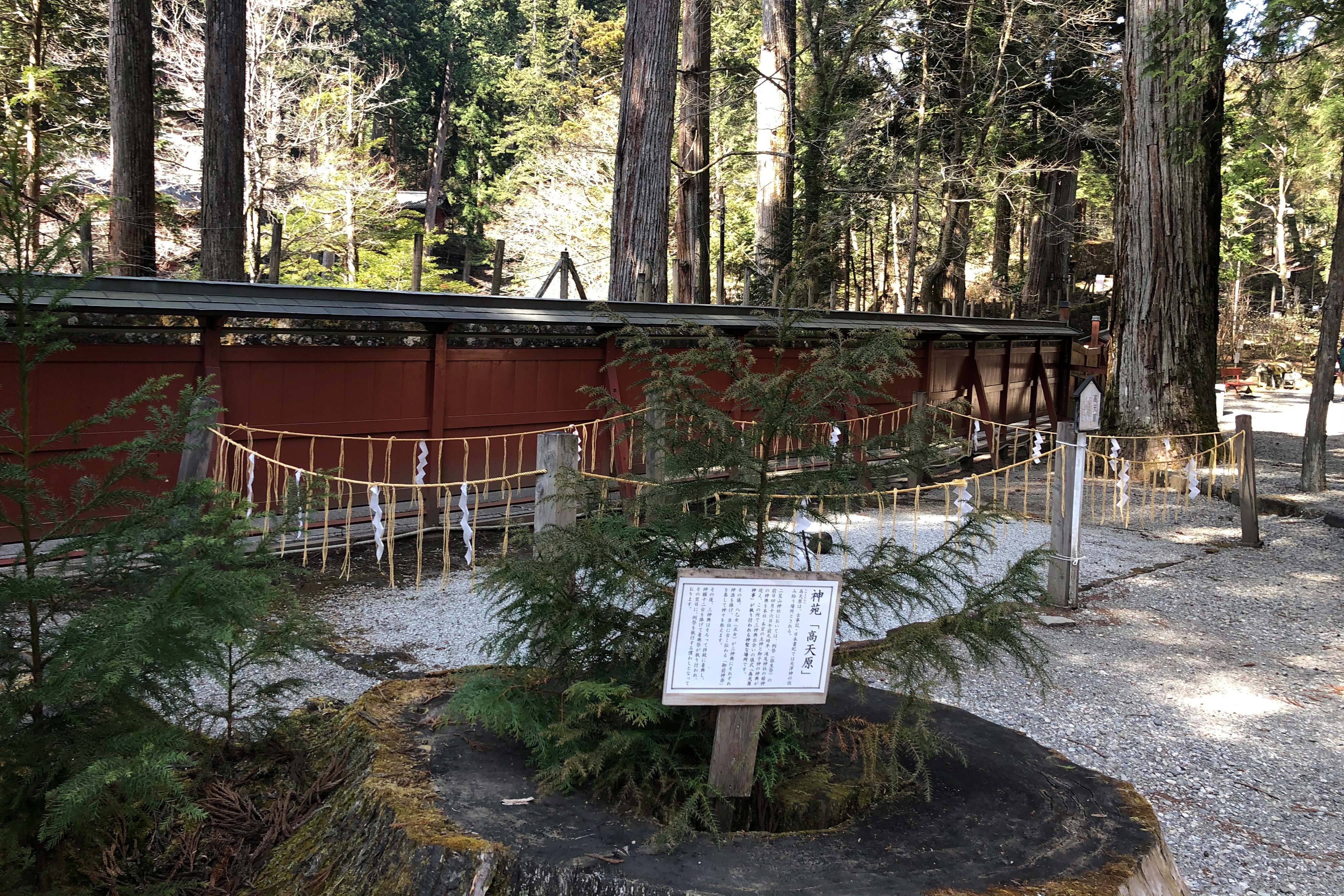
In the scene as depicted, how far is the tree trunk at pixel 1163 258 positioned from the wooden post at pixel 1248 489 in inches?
129

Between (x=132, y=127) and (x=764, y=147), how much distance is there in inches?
459

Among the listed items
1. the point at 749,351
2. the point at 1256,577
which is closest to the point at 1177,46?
the point at 1256,577

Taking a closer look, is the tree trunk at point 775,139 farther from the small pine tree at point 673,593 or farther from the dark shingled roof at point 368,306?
the small pine tree at point 673,593

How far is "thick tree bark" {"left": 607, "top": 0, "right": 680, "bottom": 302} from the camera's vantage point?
40.1 ft

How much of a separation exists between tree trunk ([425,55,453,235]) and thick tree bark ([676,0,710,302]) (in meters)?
17.5

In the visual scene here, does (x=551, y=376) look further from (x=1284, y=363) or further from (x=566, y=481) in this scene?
(x=1284, y=363)

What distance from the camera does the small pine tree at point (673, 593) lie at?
9.36 feet

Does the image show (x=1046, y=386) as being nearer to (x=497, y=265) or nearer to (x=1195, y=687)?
(x=497, y=265)

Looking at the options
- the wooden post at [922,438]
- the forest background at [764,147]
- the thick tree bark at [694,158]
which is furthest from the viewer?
the thick tree bark at [694,158]

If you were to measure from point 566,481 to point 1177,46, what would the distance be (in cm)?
1264

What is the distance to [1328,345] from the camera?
38.6 ft

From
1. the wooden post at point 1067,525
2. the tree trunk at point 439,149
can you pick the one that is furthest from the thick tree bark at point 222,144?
the tree trunk at point 439,149

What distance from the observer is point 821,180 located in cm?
2159

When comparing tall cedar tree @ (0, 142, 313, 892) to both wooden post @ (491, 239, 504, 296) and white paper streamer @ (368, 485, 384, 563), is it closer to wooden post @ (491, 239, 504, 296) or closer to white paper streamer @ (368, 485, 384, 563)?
white paper streamer @ (368, 485, 384, 563)
